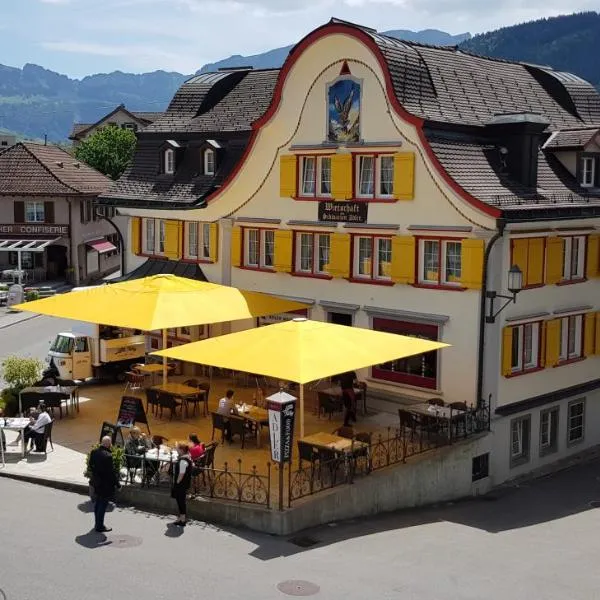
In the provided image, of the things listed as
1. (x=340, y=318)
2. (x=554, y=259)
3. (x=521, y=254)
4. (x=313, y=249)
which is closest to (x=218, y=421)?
(x=340, y=318)

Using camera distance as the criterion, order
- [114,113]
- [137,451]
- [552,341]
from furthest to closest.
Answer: [114,113] < [552,341] < [137,451]

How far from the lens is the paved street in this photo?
44.2 ft

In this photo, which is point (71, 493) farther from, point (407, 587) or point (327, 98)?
point (327, 98)

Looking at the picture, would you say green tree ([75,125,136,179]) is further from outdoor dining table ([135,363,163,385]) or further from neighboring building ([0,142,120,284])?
outdoor dining table ([135,363,163,385])

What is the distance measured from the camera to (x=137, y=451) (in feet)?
59.1

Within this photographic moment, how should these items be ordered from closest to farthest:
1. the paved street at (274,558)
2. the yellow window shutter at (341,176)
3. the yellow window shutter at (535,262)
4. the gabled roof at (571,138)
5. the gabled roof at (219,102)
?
Result: the paved street at (274,558) → the yellow window shutter at (535,262) → the yellow window shutter at (341,176) → the gabled roof at (571,138) → the gabled roof at (219,102)

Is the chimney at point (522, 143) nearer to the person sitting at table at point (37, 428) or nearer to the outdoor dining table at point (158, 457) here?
the outdoor dining table at point (158, 457)

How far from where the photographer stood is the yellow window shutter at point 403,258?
23.8 m

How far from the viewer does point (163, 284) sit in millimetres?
24406

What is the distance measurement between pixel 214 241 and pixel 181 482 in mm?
13842

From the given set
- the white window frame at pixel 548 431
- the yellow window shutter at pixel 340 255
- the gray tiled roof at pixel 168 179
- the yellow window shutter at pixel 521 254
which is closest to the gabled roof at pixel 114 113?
the gray tiled roof at pixel 168 179

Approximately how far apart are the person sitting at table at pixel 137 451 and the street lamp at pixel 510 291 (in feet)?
28.5

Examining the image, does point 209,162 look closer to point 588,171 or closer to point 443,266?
point 443,266

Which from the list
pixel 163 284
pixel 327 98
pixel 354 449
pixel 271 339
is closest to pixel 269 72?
pixel 327 98
